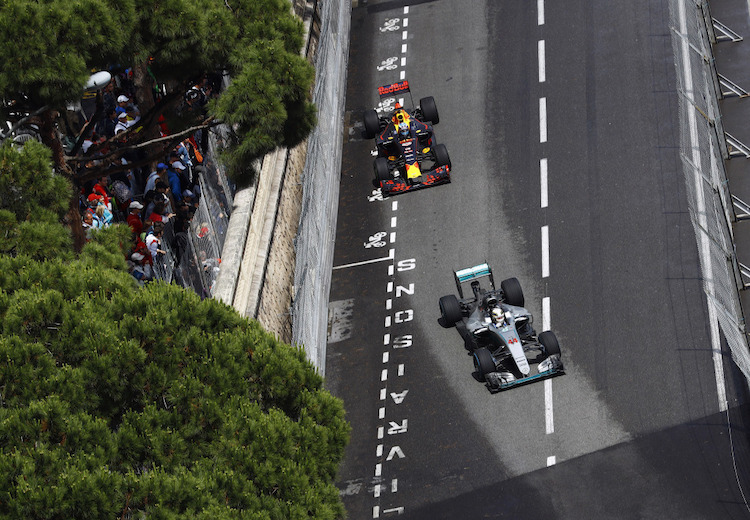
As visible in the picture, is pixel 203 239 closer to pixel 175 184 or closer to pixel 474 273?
pixel 175 184

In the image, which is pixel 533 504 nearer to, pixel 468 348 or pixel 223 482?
pixel 468 348

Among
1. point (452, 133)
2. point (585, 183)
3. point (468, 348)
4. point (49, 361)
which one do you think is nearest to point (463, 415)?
point (468, 348)

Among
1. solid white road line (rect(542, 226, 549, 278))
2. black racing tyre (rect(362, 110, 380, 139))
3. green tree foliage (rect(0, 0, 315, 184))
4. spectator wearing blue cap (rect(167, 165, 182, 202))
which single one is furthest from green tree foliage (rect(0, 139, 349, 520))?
black racing tyre (rect(362, 110, 380, 139))

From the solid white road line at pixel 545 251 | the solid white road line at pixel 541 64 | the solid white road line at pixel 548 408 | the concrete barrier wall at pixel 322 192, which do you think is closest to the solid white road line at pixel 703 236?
the solid white road line at pixel 548 408

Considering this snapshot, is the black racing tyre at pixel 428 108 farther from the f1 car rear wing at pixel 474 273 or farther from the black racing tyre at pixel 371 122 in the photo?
the f1 car rear wing at pixel 474 273

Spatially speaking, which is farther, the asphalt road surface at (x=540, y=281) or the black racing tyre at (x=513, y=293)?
the black racing tyre at (x=513, y=293)

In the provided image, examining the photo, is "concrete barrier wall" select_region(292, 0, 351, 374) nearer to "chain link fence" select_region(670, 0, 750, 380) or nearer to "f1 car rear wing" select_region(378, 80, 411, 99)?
"f1 car rear wing" select_region(378, 80, 411, 99)

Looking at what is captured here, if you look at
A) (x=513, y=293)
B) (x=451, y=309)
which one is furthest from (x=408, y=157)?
(x=513, y=293)
